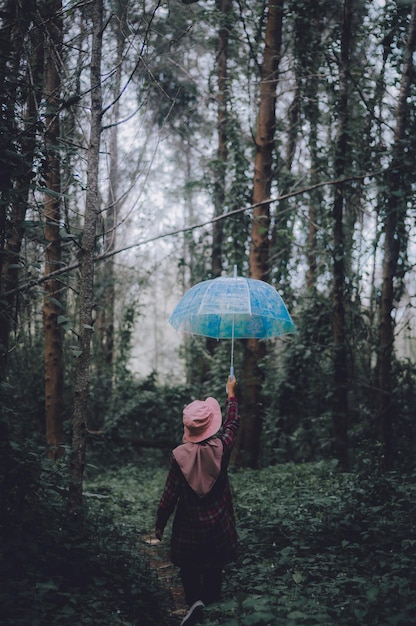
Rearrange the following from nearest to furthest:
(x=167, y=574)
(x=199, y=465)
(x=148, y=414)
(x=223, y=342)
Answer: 1. (x=199, y=465)
2. (x=167, y=574)
3. (x=223, y=342)
4. (x=148, y=414)

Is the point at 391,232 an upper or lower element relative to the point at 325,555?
upper

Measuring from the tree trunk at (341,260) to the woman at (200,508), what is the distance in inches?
224

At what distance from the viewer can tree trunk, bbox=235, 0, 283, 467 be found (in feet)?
37.1

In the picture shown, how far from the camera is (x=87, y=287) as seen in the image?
5539 millimetres

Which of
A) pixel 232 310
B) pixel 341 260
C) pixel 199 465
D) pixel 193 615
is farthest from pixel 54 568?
pixel 341 260

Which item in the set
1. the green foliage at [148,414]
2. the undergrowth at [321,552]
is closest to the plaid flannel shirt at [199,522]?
the undergrowth at [321,552]

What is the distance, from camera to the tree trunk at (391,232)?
29.3ft

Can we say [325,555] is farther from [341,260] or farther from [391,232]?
[391,232]

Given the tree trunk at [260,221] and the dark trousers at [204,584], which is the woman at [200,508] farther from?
the tree trunk at [260,221]

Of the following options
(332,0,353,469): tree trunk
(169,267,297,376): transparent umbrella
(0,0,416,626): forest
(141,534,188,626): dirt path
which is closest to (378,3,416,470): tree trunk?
(0,0,416,626): forest

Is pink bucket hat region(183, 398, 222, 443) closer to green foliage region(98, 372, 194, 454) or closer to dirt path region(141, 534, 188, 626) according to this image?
dirt path region(141, 534, 188, 626)

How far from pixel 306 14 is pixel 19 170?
8.07 m

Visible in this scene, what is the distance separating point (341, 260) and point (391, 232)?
36.8 inches

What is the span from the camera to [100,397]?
16.1 m
